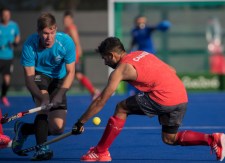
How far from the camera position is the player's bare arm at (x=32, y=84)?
27.9ft

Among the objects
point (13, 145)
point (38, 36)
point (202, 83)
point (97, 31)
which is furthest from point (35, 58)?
point (97, 31)

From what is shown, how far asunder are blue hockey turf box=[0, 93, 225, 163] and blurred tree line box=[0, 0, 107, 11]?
8.27 meters

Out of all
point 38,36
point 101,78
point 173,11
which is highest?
point 38,36

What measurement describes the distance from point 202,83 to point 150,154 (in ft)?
41.8

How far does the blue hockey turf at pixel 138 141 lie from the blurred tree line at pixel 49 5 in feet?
27.1

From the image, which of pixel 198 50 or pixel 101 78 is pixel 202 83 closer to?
pixel 198 50

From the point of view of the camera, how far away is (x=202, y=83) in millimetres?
21359

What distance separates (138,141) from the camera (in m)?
10.2

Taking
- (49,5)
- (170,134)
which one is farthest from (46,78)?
(49,5)

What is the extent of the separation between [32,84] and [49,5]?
640 inches

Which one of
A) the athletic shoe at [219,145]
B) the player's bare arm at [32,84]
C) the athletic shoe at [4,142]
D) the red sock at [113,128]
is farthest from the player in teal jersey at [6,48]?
the athletic shoe at [219,145]

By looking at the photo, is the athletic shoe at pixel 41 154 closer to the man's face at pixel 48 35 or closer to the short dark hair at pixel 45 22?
the man's face at pixel 48 35

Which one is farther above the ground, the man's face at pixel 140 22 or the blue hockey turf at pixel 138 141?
the man's face at pixel 140 22

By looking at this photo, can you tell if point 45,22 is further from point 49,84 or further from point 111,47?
point 49,84
